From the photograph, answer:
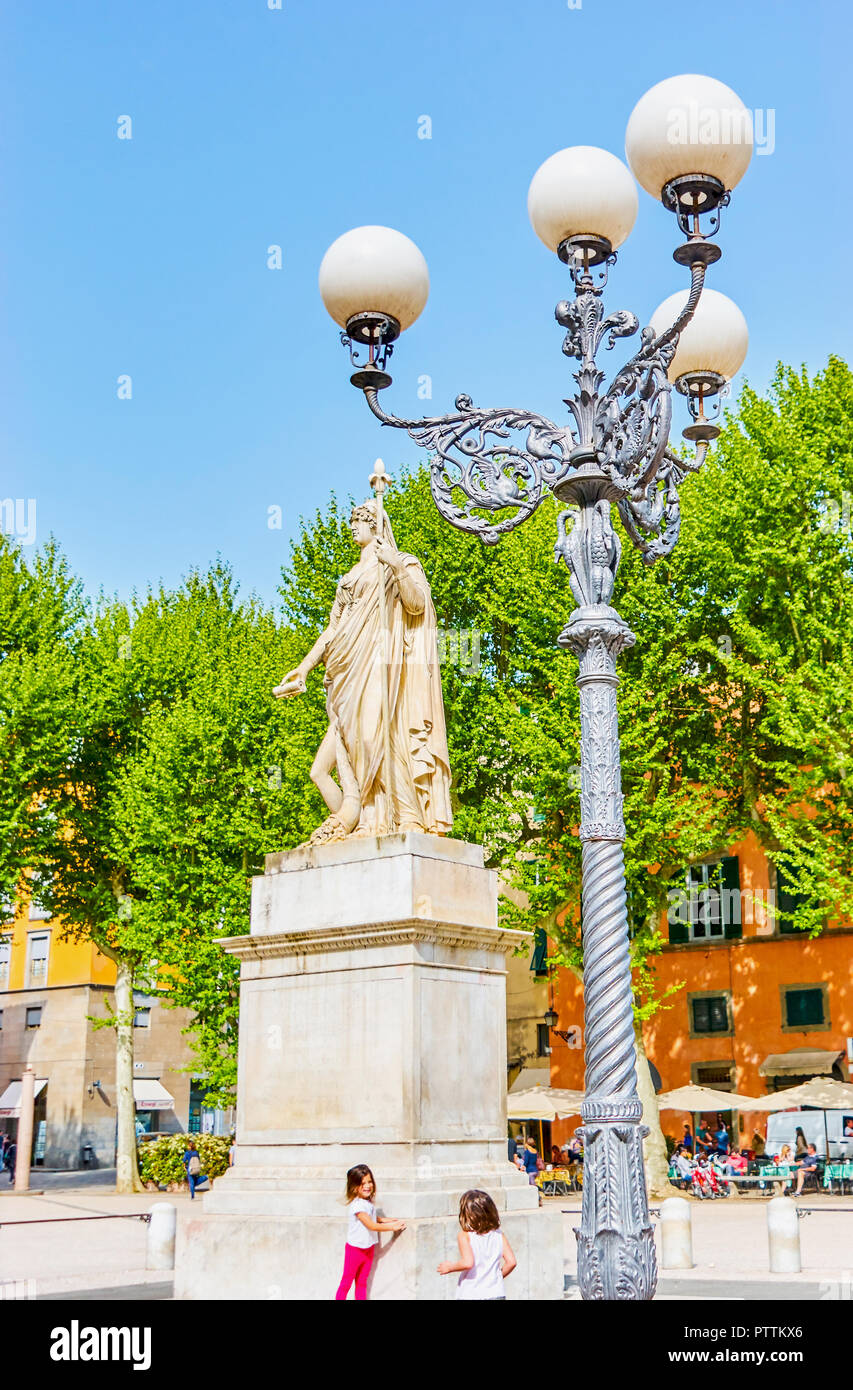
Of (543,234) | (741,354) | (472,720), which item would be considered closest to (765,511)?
(472,720)

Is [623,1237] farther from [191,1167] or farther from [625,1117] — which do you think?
[191,1167]

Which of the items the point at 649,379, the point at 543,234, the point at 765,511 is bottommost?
the point at 649,379

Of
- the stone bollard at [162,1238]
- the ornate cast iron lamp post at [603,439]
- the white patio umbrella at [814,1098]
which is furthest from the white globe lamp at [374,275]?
the white patio umbrella at [814,1098]

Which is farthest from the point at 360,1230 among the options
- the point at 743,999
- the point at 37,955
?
the point at 37,955

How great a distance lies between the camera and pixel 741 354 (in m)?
11.1

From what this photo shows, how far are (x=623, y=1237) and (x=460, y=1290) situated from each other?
1.66 metres

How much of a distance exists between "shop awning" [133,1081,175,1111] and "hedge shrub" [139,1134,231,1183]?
12435 millimetres

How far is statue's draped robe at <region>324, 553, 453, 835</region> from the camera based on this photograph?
31.6ft

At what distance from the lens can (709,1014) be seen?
36.1m

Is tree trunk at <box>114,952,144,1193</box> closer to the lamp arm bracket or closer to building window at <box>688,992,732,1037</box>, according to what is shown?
building window at <box>688,992,732,1037</box>

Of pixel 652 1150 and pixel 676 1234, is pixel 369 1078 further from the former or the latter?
pixel 652 1150

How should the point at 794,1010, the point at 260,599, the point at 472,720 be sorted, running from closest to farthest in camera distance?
the point at 472,720, the point at 794,1010, the point at 260,599

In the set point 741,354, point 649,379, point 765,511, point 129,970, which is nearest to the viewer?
point 649,379

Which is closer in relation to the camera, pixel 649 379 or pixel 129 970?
pixel 649 379
